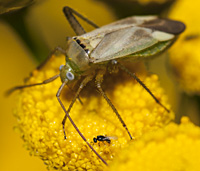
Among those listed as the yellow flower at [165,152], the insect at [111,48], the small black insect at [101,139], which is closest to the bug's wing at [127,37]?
the insect at [111,48]

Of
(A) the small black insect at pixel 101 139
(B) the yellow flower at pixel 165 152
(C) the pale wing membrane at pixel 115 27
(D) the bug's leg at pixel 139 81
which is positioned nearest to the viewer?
(B) the yellow flower at pixel 165 152

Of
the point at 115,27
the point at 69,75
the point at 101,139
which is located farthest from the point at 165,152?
the point at 115,27

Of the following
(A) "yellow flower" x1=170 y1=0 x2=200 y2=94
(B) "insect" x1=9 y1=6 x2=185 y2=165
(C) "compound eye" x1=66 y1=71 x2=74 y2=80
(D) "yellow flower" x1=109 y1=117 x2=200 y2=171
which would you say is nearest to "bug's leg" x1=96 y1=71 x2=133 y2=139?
(B) "insect" x1=9 y1=6 x2=185 y2=165

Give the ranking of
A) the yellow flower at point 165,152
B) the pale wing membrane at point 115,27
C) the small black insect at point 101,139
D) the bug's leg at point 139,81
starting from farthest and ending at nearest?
the pale wing membrane at point 115,27 → the bug's leg at point 139,81 → the small black insect at point 101,139 → the yellow flower at point 165,152

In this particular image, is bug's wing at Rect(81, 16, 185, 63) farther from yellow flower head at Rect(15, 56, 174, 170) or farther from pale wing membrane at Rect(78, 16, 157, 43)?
yellow flower head at Rect(15, 56, 174, 170)

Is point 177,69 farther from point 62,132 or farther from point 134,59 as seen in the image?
point 62,132

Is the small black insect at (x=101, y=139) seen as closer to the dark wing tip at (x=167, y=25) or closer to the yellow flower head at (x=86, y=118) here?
the yellow flower head at (x=86, y=118)
